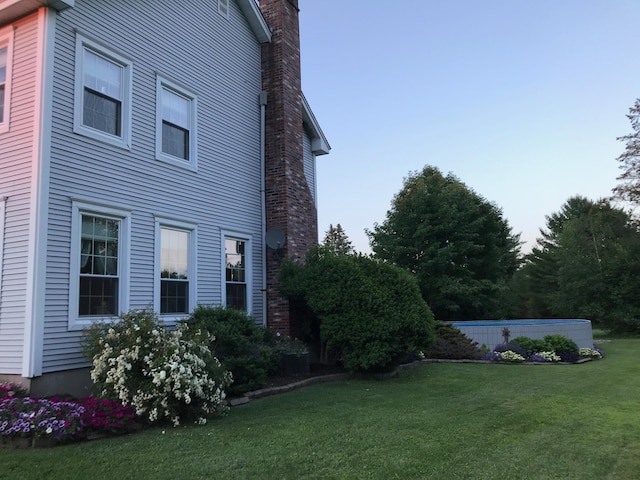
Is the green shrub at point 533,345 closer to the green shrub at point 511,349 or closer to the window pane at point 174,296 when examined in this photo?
the green shrub at point 511,349

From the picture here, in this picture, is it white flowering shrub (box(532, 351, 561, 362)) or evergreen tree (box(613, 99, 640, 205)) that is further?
evergreen tree (box(613, 99, 640, 205))

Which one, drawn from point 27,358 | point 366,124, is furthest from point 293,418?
point 366,124

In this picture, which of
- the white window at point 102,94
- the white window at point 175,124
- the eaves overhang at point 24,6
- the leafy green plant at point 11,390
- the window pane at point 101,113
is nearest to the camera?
the leafy green plant at point 11,390

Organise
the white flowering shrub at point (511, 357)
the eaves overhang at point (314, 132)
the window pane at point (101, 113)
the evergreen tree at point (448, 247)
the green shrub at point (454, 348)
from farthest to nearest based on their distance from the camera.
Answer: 1. the evergreen tree at point (448, 247)
2. the eaves overhang at point (314, 132)
3. the green shrub at point (454, 348)
4. the white flowering shrub at point (511, 357)
5. the window pane at point (101, 113)

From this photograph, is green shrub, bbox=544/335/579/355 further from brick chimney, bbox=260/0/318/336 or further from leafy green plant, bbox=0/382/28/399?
leafy green plant, bbox=0/382/28/399

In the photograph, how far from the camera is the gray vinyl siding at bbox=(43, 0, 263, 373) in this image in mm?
7363

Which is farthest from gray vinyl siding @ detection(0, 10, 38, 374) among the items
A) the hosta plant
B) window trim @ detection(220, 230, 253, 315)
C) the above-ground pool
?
→ the above-ground pool

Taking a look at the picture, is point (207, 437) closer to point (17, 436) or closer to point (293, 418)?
point (293, 418)

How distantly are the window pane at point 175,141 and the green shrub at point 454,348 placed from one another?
8096mm

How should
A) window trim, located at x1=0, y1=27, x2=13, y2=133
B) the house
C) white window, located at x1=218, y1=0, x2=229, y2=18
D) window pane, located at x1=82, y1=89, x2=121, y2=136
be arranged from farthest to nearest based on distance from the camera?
white window, located at x1=218, y1=0, x2=229, y2=18 < window pane, located at x1=82, y1=89, x2=121, y2=136 < window trim, located at x1=0, y1=27, x2=13, y2=133 < the house

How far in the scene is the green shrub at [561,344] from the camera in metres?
13.0

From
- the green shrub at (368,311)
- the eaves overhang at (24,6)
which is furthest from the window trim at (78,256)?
the green shrub at (368,311)

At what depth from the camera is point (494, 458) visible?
4672 millimetres

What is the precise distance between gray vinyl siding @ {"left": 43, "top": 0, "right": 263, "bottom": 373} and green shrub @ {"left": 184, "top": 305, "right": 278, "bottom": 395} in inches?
40.4
